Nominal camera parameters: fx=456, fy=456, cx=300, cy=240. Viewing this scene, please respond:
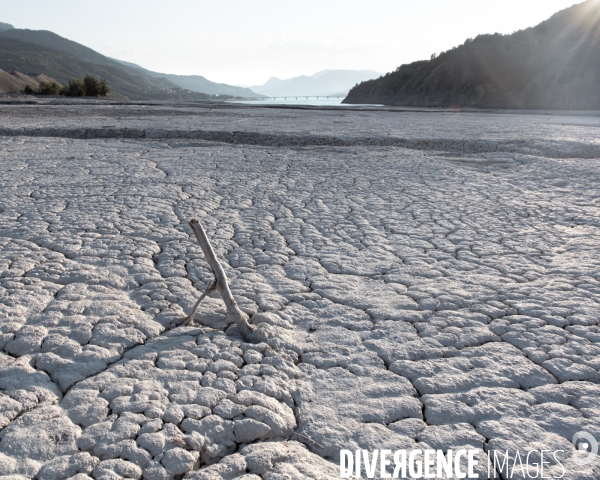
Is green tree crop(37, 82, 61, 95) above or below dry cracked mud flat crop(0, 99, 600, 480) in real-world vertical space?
above

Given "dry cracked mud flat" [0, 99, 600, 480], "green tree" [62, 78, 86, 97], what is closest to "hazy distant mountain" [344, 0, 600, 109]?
"green tree" [62, 78, 86, 97]

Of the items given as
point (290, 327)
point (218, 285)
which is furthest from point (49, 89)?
point (290, 327)

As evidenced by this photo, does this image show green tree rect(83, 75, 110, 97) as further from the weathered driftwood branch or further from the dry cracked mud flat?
the weathered driftwood branch

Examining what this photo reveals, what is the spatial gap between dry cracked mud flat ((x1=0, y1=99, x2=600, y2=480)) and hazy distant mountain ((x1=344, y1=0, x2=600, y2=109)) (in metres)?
28.4

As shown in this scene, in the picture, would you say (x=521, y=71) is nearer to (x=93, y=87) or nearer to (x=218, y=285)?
(x=93, y=87)

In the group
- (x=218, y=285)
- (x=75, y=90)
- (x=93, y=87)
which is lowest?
(x=218, y=285)

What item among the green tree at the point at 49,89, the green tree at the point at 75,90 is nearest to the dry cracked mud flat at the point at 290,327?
the green tree at the point at 75,90

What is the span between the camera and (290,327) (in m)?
2.14

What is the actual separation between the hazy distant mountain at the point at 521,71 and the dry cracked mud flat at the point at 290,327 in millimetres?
28383

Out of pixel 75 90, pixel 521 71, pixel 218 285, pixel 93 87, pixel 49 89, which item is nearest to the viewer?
pixel 218 285

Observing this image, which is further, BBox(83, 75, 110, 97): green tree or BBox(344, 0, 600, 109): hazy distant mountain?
BBox(83, 75, 110, 97): green tree

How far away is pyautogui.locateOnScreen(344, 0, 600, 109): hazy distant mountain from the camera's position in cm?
2869

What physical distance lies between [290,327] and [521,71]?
38.8m

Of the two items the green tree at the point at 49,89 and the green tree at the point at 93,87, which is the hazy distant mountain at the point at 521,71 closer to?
the green tree at the point at 93,87
